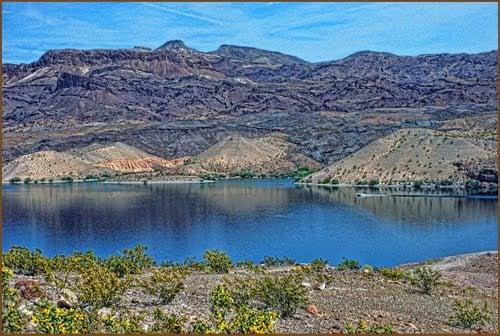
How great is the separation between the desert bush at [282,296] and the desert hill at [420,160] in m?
59.6

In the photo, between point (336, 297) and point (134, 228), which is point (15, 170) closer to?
point (134, 228)

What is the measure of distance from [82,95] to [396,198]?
465ft

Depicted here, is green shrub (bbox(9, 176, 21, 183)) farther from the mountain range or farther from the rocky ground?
the rocky ground

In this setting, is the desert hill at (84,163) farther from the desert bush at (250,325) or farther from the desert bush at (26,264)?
the desert bush at (250,325)

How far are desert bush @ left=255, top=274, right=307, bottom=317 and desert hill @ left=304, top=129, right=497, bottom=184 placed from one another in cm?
5958

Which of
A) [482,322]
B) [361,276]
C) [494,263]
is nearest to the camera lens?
[482,322]

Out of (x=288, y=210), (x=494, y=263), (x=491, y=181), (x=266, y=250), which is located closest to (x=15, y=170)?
(x=288, y=210)

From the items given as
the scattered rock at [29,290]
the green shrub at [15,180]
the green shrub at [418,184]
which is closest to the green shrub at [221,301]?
the scattered rock at [29,290]

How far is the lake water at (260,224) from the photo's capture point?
118 feet

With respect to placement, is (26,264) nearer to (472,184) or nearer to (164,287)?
(164,287)

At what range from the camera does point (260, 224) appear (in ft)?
151

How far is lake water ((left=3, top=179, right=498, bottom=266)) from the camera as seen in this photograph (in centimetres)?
3588

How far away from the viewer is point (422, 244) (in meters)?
37.0

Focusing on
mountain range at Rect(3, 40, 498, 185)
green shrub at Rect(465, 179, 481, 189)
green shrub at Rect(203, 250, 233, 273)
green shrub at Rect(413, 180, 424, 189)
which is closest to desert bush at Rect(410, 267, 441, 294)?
green shrub at Rect(203, 250, 233, 273)
